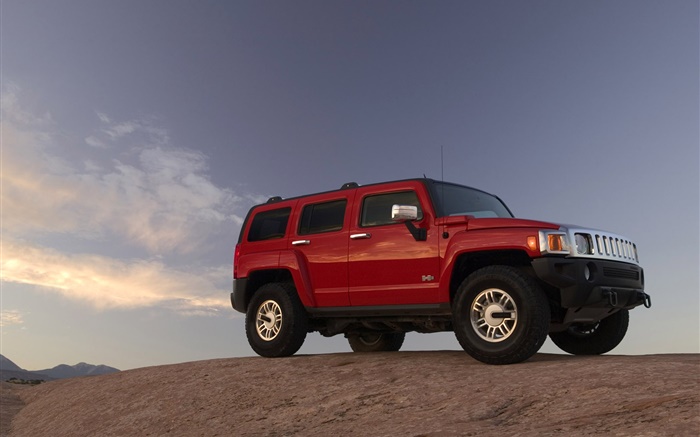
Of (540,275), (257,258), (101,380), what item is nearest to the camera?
(540,275)

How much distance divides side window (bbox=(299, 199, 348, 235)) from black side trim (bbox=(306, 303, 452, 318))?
1.12 meters

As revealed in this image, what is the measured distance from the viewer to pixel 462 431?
5.21 meters

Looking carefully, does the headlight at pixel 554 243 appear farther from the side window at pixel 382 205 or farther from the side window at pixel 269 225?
the side window at pixel 269 225

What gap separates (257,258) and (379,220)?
231cm

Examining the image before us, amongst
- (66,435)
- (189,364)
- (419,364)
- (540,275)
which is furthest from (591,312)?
(66,435)

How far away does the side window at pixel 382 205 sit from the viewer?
8.48 m

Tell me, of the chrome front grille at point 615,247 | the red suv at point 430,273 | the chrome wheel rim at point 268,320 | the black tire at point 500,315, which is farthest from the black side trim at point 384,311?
the chrome front grille at point 615,247

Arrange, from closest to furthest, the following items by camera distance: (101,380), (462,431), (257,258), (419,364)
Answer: (462,431)
(419,364)
(257,258)
(101,380)

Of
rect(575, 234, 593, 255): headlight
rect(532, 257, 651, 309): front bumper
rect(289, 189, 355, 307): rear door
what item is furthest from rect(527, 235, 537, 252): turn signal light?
rect(289, 189, 355, 307): rear door

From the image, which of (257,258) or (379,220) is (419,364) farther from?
(257,258)

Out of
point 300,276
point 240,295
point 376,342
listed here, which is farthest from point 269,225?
point 376,342

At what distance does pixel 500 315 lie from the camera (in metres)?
7.39

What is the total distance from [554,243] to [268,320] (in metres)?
4.42

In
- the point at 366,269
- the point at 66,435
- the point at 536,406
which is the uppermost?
the point at 366,269
